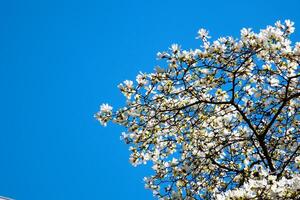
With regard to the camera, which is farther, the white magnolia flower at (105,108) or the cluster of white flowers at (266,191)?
the white magnolia flower at (105,108)

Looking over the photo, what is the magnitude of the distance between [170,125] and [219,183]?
2405 millimetres

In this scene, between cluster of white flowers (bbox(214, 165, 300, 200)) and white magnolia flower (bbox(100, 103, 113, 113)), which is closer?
cluster of white flowers (bbox(214, 165, 300, 200))

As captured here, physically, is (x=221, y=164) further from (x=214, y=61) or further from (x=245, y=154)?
(x=214, y=61)

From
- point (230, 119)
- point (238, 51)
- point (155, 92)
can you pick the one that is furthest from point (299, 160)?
point (230, 119)

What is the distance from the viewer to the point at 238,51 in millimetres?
9375

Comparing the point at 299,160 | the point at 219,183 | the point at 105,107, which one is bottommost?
the point at 299,160

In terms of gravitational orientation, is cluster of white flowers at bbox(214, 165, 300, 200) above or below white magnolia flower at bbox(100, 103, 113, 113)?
below

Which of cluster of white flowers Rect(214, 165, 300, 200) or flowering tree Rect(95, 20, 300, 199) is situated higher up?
flowering tree Rect(95, 20, 300, 199)

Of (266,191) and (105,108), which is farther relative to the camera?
(105,108)

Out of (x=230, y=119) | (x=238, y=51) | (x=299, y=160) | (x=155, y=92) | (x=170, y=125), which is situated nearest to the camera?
(x=299, y=160)

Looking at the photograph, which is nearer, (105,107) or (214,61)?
(214,61)

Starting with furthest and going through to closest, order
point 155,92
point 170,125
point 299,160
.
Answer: point 170,125 < point 155,92 < point 299,160

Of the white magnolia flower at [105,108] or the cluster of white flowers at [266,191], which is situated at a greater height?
the white magnolia flower at [105,108]

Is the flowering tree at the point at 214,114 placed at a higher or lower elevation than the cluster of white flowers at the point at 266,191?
higher
